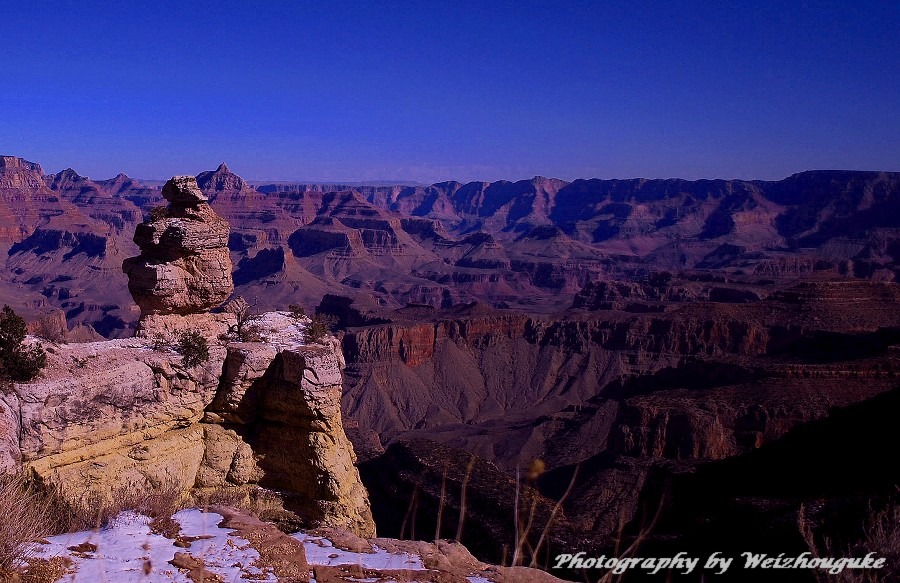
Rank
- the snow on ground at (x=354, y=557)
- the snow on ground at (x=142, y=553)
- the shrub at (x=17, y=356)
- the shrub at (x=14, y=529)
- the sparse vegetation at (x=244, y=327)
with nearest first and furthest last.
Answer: the shrub at (x=14, y=529) < the snow on ground at (x=142, y=553) < the snow on ground at (x=354, y=557) < the shrub at (x=17, y=356) < the sparse vegetation at (x=244, y=327)

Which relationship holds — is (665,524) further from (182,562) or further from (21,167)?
(21,167)

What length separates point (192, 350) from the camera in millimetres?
13586

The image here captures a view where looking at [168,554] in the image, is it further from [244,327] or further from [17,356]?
[244,327]

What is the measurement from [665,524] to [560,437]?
1135 inches

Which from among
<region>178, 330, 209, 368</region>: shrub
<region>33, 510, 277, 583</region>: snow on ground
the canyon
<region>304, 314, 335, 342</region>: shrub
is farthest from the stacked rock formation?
<region>33, 510, 277, 583</region>: snow on ground

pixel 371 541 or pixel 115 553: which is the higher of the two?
pixel 115 553

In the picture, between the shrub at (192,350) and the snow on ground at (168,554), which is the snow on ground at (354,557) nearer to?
the snow on ground at (168,554)

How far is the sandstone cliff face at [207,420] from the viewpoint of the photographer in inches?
464

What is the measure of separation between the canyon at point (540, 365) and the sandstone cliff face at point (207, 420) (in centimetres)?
7

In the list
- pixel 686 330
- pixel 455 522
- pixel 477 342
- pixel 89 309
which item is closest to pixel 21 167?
pixel 89 309

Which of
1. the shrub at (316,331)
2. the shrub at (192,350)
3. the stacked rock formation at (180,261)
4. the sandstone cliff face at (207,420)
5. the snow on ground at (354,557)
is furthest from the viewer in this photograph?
the stacked rock formation at (180,261)

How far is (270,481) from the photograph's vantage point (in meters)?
14.2

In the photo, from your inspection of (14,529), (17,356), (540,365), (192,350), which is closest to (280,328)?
(192,350)

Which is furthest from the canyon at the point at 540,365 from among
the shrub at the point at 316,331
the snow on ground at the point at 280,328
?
the shrub at the point at 316,331
